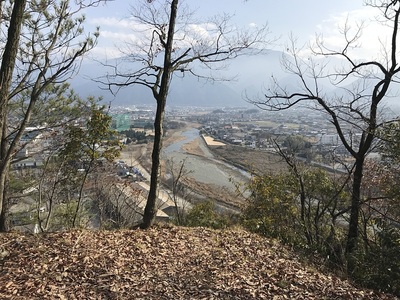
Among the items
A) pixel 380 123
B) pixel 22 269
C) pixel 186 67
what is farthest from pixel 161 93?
pixel 380 123

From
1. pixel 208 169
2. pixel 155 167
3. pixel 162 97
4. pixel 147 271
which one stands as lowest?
pixel 208 169

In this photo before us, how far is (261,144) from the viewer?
21359mm

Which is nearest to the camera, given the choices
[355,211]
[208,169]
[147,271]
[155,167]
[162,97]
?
[147,271]

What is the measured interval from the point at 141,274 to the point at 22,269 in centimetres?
125

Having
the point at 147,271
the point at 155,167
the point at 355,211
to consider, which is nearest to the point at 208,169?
the point at 355,211

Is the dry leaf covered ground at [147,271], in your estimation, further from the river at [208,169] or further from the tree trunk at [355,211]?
the river at [208,169]

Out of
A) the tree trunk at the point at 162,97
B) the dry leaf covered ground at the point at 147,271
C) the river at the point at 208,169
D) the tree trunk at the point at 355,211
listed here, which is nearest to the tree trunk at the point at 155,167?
the tree trunk at the point at 162,97

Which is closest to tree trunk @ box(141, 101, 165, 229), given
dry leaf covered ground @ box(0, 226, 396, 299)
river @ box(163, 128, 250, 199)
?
dry leaf covered ground @ box(0, 226, 396, 299)

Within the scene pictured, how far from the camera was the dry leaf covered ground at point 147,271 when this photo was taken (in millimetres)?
3152

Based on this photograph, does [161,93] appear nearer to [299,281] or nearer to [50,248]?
[50,248]

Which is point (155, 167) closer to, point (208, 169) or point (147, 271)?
point (147, 271)

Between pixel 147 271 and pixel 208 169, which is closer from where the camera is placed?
pixel 147 271

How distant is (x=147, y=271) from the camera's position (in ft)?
12.0

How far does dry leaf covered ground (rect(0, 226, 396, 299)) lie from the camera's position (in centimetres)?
315
